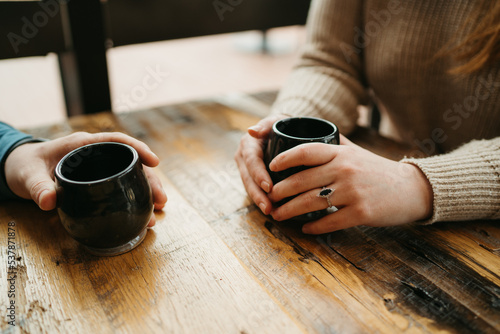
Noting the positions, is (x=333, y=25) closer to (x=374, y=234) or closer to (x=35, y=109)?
(x=374, y=234)

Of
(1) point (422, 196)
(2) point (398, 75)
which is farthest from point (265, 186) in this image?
(2) point (398, 75)

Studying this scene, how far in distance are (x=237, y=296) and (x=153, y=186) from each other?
0.26 m

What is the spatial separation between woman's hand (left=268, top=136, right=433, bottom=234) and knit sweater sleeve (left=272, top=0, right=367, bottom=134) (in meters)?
0.36

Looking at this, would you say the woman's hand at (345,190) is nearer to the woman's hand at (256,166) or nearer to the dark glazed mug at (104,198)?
the woman's hand at (256,166)

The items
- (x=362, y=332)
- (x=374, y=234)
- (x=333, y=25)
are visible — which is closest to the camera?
(x=362, y=332)

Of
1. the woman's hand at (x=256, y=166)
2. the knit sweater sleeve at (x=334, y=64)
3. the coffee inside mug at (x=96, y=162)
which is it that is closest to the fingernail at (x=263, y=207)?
the woman's hand at (x=256, y=166)

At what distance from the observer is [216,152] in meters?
0.89

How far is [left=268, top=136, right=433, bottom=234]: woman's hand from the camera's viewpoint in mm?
585

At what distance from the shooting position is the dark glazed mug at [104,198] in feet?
1.62

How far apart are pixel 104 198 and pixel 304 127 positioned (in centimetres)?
37

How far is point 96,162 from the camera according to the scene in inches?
22.9

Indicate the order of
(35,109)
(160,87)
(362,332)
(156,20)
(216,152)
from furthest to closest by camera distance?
A: 1. (160,87)
2. (35,109)
3. (156,20)
4. (216,152)
5. (362,332)

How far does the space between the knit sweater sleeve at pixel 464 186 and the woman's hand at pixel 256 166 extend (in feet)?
0.86

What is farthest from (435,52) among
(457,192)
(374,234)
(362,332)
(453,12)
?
(362,332)
